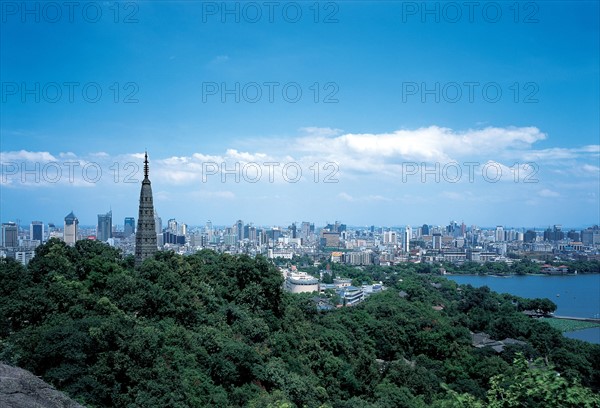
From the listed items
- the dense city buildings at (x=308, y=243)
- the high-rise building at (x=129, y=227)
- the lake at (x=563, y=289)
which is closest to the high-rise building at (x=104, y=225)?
the dense city buildings at (x=308, y=243)

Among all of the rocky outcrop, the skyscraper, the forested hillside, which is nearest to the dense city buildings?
the skyscraper

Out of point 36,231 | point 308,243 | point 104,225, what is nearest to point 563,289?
point 104,225

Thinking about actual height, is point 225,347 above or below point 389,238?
above

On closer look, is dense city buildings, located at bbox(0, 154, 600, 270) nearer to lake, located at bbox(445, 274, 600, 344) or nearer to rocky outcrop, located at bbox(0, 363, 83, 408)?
lake, located at bbox(445, 274, 600, 344)

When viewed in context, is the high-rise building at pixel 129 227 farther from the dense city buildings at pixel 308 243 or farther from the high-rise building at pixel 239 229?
the high-rise building at pixel 239 229

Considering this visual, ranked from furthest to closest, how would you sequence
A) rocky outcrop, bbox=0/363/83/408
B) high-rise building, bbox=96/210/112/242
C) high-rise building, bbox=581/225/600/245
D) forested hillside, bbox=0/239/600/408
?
1. high-rise building, bbox=581/225/600/245
2. high-rise building, bbox=96/210/112/242
3. forested hillside, bbox=0/239/600/408
4. rocky outcrop, bbox=0/363/83/408

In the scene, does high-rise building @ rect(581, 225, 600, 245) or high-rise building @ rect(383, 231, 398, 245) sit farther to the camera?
high-rise building @ rect(383, 231, 398, 245)

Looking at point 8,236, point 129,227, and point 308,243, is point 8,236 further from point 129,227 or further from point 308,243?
point 308,243
